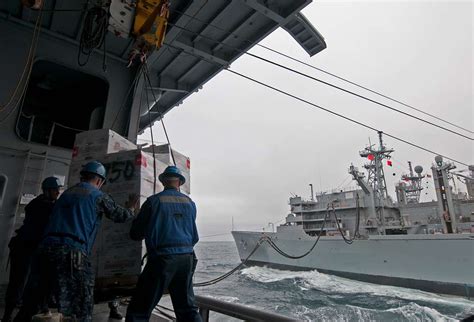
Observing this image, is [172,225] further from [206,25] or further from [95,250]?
[206,25]

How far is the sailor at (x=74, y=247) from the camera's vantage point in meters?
1.91

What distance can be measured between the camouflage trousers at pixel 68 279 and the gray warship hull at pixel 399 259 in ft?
58.2

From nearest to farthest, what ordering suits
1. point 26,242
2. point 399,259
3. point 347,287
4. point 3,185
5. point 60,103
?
1. point 26,242
2. point 3,185
3. point 60,103
4. point 399,259
5. point 347,287

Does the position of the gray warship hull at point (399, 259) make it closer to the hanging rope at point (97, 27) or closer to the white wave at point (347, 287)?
the white wave at point (347, 287)

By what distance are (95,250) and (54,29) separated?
4510 millimetres

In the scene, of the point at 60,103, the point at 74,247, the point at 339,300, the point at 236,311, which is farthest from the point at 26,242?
the point at 339,300

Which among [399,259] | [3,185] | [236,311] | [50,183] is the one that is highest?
[3,185]

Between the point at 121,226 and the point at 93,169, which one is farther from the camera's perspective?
the point at 121,226

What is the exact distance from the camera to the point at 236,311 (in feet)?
7.20

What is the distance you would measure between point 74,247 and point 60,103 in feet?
20.1

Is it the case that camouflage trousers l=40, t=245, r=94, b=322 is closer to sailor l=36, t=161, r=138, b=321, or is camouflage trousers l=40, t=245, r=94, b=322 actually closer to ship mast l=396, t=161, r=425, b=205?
sailor l=36, t=161, r=138, b=321

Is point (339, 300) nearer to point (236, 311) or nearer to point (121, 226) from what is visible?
point (236, 311)

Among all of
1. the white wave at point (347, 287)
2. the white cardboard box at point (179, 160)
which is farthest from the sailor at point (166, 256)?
the white wave at point (347, 287)

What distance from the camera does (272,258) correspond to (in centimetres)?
2359
